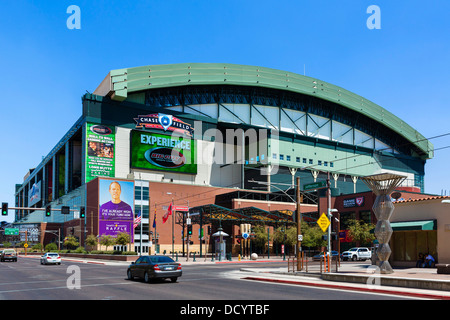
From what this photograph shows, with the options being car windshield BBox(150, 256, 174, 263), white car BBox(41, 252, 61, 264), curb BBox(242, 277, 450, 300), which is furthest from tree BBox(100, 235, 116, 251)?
car windshield BBox(150, 256, 174, 263)

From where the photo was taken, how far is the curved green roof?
301 ft

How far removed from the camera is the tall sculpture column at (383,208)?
2653 cm

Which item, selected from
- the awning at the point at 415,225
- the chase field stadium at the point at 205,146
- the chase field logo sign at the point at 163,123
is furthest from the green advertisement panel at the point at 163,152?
the awning at the point at 415,225

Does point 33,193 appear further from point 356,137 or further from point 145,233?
point 356,137

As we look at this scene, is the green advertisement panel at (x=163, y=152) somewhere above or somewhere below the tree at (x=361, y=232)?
above

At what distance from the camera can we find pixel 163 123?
96.0 m

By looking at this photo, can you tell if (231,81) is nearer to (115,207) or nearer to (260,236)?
(115,207)

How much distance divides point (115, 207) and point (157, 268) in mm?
64222

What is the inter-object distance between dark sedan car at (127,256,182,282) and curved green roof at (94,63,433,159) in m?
68.1

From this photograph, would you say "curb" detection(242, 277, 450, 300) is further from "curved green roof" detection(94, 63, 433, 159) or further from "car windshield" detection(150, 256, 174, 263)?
"curved green roof" detection(94, 63, 433, 159)

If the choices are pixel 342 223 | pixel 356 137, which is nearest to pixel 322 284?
pixel 342 223

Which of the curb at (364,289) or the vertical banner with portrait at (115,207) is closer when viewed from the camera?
the curb at (364,289)

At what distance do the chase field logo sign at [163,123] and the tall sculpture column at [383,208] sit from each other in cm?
7100

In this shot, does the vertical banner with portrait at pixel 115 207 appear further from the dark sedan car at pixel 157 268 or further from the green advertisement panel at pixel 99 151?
the dark sedan car at pixel 157 268
